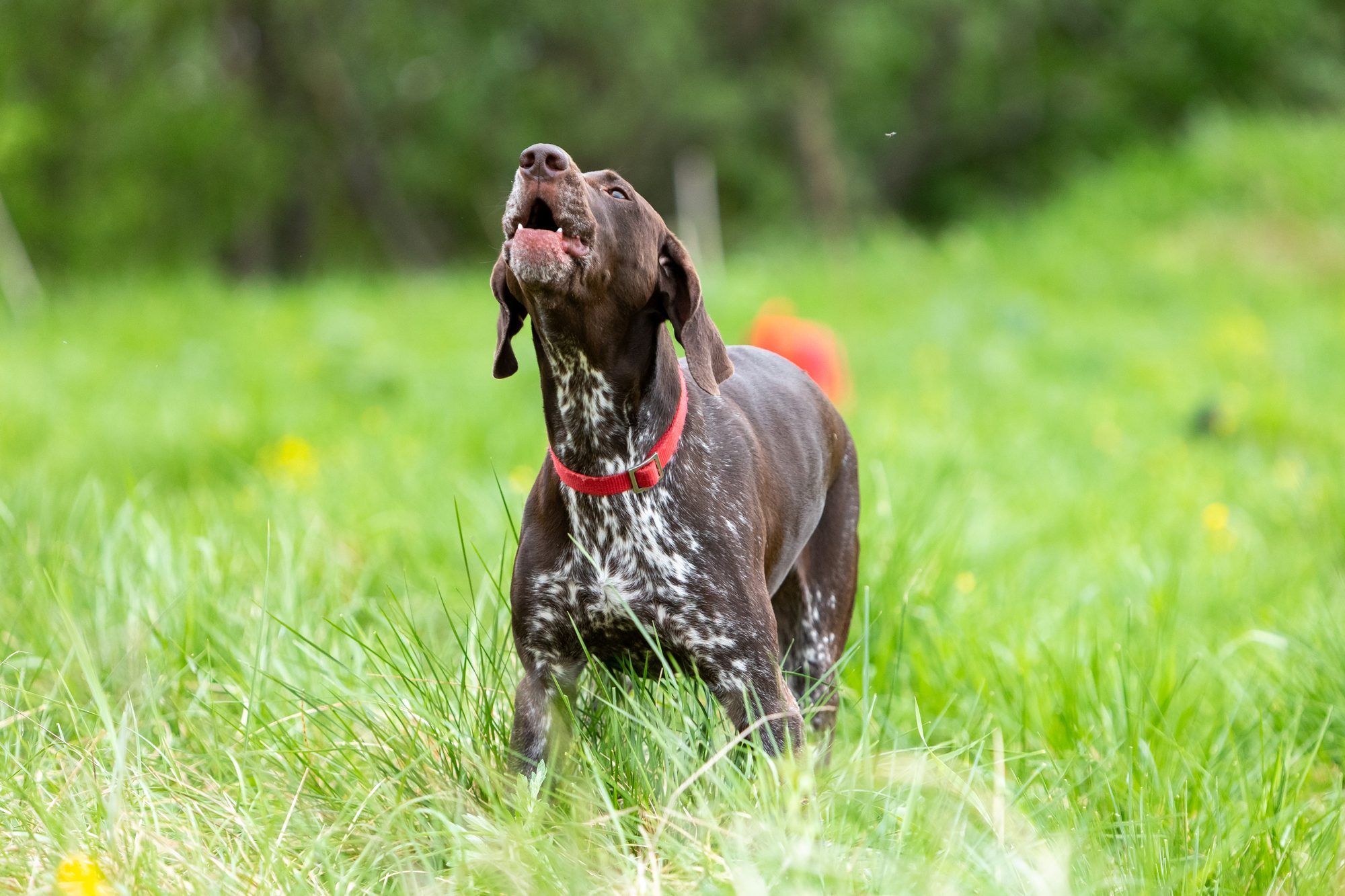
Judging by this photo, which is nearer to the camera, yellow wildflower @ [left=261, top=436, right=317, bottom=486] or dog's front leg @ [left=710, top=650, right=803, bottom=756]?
dog's front leg @ [left=710, top=650, right=803, bottom=756]

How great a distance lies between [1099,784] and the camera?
276cm

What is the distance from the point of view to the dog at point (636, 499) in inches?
95.5

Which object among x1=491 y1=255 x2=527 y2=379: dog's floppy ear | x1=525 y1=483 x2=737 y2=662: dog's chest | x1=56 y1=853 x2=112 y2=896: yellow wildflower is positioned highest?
x1=491 y1=255 x2=527 y2=379: dog's floppy ear

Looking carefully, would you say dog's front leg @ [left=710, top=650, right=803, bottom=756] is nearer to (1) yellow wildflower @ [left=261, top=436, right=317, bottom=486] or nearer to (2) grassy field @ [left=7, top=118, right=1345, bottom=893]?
(2) grassy field @ [left=7, top=118, right=1345, bottom=893]

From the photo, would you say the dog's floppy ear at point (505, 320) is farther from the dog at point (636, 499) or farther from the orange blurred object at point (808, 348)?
the orange blurred object at point (808, 348)

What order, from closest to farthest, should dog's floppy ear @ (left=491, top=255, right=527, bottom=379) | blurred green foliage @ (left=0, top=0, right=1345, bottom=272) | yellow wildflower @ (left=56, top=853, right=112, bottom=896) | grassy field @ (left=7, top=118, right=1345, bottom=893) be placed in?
yellow wildflower @ (left=56, top=853, right=112, bottom=896) < grassy field @ (left=7, top=118, right=1345, bottom=893) < dog's floppy ear @ (left=491, top=255, right=527, bottom=379) < blurred green foliage @ (left=0, top=0, right=1345, bottom=272)

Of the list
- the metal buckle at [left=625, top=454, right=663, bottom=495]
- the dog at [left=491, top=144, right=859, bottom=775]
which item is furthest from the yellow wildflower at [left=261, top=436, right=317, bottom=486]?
the metal buckle at [left=625, top=454, right=663, bottom=495]

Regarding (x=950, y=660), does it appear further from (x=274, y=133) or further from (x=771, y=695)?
(x=274, y=133)

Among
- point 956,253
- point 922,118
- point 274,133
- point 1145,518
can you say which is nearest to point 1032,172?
point 922,118

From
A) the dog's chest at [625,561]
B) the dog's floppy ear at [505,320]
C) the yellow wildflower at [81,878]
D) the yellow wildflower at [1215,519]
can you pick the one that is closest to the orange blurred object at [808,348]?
the yellow wildflower at [1215,519]

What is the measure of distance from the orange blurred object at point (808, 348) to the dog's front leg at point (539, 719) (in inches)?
130

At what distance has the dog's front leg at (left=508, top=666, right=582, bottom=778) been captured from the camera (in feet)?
8.42

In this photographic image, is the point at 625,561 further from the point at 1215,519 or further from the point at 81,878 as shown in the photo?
the point at 1215,519

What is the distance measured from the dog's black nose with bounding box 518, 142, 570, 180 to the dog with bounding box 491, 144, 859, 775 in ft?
0.26
